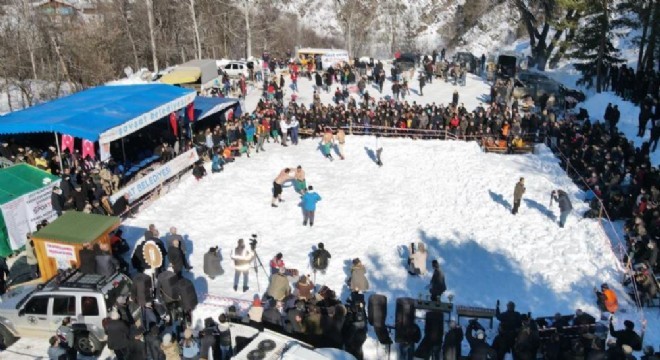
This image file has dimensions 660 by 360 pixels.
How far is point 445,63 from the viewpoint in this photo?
36531 millimetres

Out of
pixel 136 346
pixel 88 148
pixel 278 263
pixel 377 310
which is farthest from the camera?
pixel 88 148

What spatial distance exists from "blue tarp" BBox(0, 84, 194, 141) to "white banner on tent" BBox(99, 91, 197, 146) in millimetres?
118


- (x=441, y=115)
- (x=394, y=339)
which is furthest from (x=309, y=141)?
(x=394, y=339)

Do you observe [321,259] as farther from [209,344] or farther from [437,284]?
[209,344]

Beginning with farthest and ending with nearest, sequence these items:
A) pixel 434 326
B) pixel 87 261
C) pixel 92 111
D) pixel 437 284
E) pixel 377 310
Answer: pixel 92 111
pixel 437 284
pixel 87 261
pixel 377 310
pixel 434 326

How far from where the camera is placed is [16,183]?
1677cm

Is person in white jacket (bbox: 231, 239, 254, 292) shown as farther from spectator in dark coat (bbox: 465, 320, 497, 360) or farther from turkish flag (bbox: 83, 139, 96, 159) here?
turkish flag (bbox: 83, 139, 96, 159)

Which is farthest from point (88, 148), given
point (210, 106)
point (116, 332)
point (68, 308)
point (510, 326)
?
point (510, 326)

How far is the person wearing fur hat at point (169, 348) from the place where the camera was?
10.1 m

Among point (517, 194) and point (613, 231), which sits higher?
point (517, 194)

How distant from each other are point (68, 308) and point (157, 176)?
8304mm

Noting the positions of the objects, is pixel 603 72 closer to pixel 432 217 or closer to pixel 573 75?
pixel 573 75

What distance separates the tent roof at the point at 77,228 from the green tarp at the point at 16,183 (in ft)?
9.02

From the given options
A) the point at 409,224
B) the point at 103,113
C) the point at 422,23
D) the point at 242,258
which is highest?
the point at 422,23
